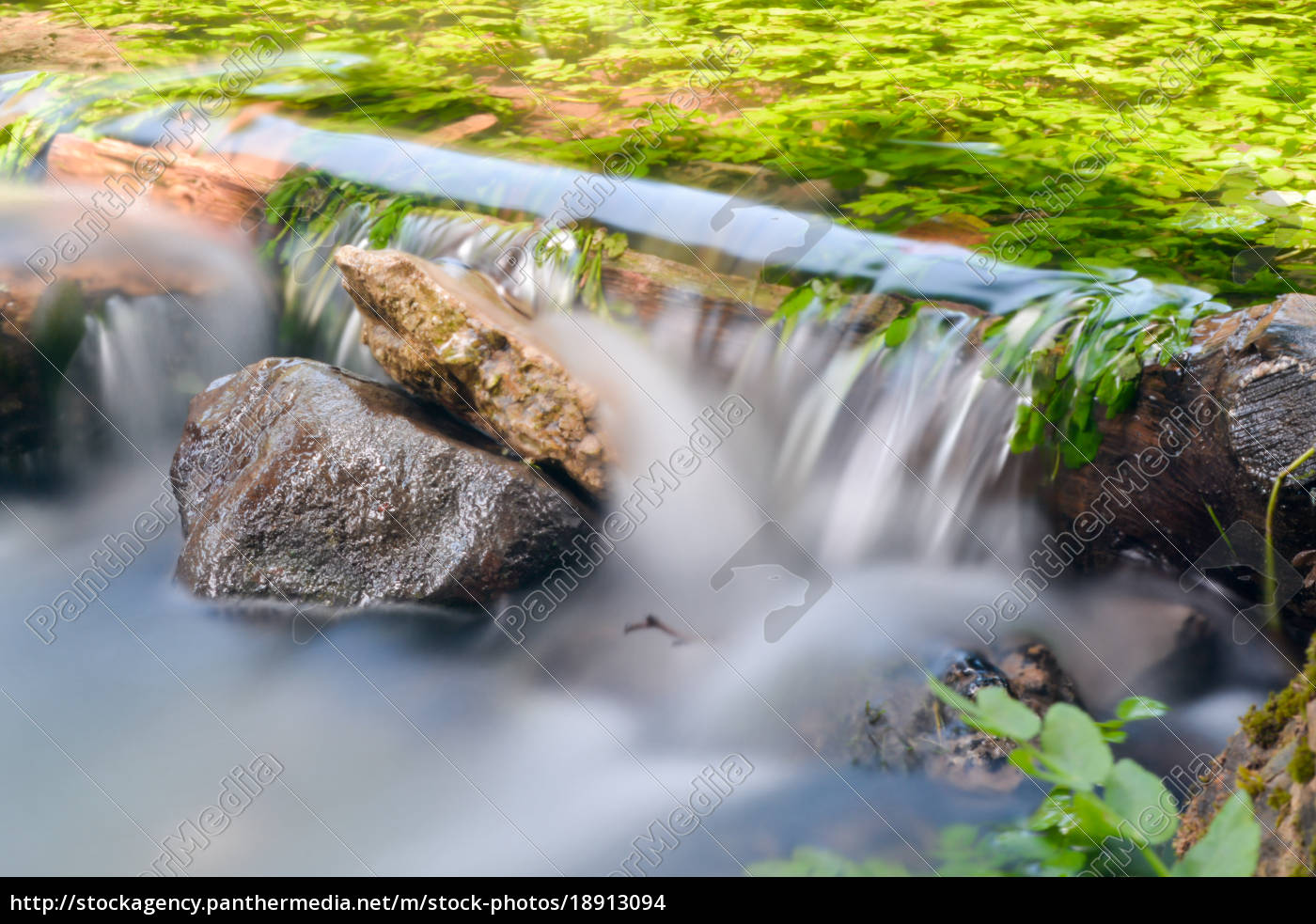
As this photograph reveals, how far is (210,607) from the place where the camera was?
323cm

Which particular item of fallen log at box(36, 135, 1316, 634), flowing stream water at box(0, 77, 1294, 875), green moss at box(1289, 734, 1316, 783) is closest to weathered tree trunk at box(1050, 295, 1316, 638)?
fallen log at box(36, 135, 1316, 634)

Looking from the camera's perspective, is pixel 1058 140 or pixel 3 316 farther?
pixel 1058 140

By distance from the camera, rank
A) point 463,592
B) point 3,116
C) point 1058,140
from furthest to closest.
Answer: point 3,116
point 1058,140
point 463,592

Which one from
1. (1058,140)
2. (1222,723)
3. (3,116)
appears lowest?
(1222,723)

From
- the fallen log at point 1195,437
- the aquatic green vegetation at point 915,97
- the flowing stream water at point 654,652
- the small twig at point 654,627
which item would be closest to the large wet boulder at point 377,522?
the flowing stream water at point 654,652

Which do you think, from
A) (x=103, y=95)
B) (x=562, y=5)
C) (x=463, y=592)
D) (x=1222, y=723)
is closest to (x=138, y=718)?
(x=463, y=592)

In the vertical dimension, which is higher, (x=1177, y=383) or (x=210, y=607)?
(x=1177, y=383)

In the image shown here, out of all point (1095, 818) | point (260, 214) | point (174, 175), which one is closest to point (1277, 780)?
point (1095, 818)

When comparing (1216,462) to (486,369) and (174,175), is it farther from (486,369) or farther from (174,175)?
(174,175)

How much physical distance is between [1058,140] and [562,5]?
423 cm

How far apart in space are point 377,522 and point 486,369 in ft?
2.19

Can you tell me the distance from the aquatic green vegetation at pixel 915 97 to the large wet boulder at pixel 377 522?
1800mm

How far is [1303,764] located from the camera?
1.53 metres

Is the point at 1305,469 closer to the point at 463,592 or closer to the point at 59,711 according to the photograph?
the point at 463,592
